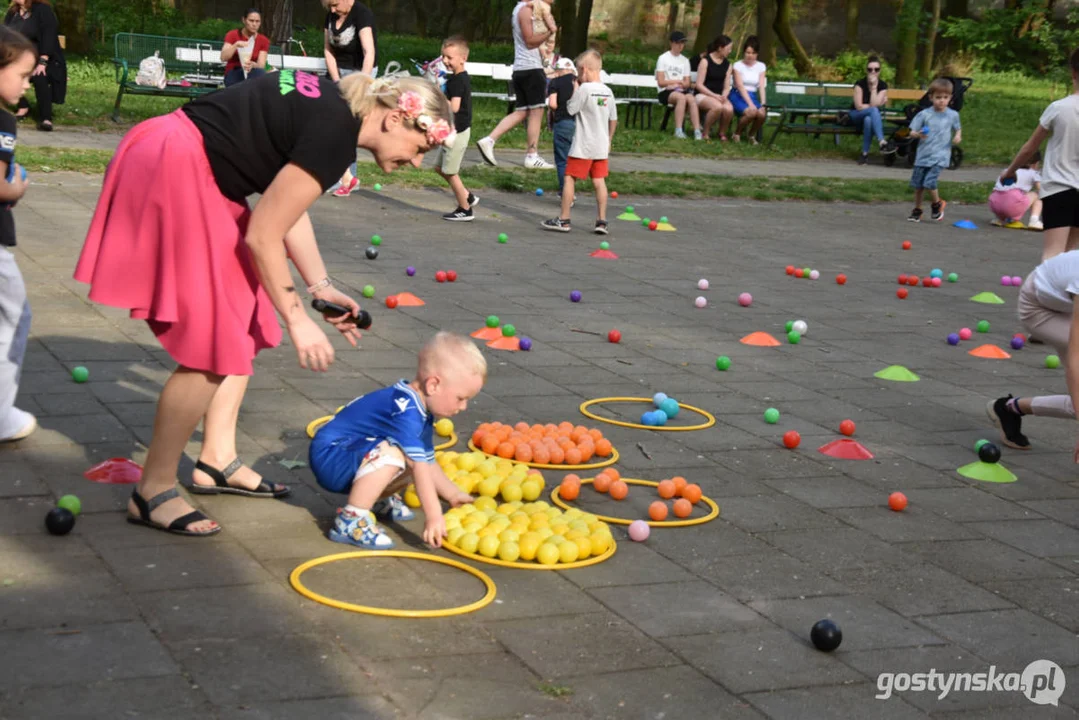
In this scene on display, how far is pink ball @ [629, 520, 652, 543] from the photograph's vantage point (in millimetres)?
5004

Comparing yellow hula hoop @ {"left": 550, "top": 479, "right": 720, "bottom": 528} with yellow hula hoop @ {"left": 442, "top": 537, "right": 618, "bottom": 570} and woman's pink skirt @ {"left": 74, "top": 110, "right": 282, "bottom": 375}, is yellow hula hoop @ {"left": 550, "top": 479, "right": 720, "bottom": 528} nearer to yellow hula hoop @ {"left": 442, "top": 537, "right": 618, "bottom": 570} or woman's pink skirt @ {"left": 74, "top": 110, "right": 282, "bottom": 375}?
yellow hula hoop @ {"left": 442, "top": 537, "right": 618, "bottom": 570}

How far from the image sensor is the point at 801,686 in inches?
153

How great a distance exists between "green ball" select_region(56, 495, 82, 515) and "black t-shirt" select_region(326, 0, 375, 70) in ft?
28.7

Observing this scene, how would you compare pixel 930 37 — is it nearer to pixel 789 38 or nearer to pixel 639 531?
pixel 789 38

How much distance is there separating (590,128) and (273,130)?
26.3 feet

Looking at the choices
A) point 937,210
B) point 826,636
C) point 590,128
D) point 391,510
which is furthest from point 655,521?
point 937,210

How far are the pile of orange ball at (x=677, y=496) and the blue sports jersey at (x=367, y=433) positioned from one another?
102cm

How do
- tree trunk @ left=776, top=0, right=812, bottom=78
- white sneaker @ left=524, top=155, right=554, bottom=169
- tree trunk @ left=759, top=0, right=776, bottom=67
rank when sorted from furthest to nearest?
Answer: tree trunk @ left=776, top=0, right=812, bottom=78
tree trunk @ left=759, top=0, right=776, bottom=67
white sneaker @ left=524, top=155, right=554, bottom=169

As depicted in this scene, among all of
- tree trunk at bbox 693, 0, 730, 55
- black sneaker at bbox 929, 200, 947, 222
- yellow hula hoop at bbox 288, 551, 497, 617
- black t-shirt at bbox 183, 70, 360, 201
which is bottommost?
yellow hula hoop at bbox 288, 551, 497, 617

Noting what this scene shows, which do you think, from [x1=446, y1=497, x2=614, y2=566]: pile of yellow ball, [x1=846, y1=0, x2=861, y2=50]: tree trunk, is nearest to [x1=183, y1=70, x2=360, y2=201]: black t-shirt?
[x1=446, y1=497, x2=614, y2=566]: pile of yellow ball

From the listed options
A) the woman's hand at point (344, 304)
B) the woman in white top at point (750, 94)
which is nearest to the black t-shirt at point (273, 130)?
the woman's hand at point (344, 304)

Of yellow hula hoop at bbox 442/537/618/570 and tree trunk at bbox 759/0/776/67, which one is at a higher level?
tree trunk at bbox 759/0/776/67

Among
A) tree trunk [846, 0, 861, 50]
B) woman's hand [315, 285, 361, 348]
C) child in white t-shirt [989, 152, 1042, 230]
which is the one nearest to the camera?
woman's hand [315, 285, 361, 348]

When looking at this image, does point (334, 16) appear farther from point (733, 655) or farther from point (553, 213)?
point (733, 655)
